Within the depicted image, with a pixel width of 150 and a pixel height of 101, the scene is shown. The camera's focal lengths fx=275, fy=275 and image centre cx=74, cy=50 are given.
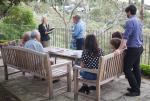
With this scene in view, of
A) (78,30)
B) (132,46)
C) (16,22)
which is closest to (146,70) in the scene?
(132,46)

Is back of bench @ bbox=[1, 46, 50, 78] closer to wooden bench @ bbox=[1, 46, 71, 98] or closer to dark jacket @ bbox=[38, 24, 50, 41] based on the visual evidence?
wooden bench @ bbox=[1, 46, 71, 98]

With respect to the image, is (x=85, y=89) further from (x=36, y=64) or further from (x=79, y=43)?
(x=79, y=43)

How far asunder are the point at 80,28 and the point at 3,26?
5857 mm

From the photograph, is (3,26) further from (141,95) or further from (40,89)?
(141,95)

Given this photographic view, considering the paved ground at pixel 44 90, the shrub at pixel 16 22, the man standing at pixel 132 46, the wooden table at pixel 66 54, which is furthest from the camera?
the shrub at pixel 16 22

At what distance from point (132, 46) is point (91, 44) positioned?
812 millimetres

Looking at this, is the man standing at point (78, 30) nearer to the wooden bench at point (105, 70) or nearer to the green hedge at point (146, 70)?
the green hedge at point (146, 70)

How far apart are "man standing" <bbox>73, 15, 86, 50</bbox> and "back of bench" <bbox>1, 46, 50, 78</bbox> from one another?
244 cm

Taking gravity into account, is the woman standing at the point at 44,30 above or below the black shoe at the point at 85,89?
above

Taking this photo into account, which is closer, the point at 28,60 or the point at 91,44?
the point at 91,44

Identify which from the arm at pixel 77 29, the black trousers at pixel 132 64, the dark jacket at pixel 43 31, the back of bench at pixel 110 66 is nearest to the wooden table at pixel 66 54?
the back of bench at pixel 110 66

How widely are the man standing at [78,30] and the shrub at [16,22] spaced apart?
14.7 ft

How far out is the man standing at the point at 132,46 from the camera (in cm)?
521

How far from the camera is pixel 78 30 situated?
8320 mm
